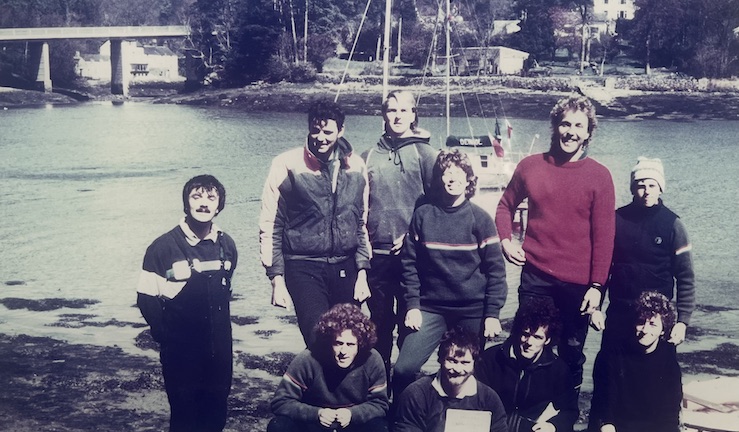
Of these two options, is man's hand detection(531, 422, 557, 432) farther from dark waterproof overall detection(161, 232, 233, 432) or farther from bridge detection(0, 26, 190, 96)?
bridge detection(0, 26, 190, 96)

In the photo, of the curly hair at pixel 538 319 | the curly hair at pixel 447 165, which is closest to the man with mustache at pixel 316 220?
the curly hair at pixel 447 165

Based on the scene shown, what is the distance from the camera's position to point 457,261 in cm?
226

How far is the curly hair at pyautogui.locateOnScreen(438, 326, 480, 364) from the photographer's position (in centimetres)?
215

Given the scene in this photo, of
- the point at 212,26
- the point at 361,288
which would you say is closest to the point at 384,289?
the point at 361,288

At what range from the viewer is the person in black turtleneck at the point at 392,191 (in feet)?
7.68

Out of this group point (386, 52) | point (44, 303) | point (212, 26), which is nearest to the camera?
point (386, 52)

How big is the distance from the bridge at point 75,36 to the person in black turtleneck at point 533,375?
6.84 feet

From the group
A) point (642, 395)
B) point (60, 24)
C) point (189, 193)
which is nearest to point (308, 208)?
point (189, 193)

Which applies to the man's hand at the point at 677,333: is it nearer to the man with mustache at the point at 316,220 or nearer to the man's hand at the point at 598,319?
the man's hand at the point at 598,319

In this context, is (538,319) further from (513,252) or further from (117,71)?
(117,71)

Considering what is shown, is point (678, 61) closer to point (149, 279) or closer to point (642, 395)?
point (642, 395)

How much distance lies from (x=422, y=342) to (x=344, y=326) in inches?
9.9

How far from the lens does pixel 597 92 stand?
4.52m

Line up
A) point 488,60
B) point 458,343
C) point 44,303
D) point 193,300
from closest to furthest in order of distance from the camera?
point 458,343
point 193,300
point 44,303
point 488,60
